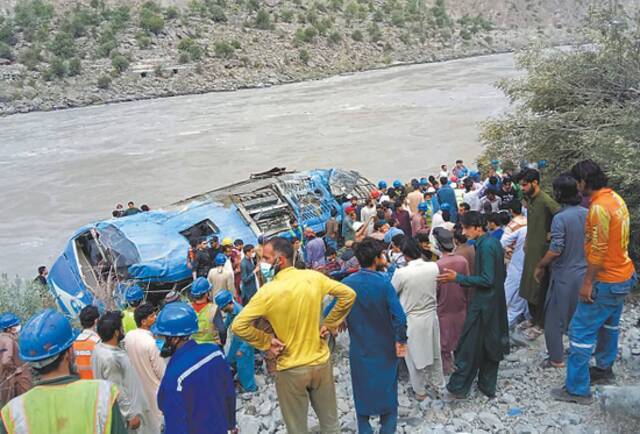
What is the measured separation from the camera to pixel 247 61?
55312 mm

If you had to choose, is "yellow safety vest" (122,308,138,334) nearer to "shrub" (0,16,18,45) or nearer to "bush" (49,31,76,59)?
"bush" (49,31,76,59)

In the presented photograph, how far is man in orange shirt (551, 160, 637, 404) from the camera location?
4125 mm

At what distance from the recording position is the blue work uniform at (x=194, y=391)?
10.3 feet

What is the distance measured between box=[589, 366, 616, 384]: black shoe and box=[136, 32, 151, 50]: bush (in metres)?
56.4

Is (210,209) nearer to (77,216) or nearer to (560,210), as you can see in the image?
(560,210)

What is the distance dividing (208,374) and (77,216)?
666 inches

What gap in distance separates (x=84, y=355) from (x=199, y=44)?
56948 millimetres

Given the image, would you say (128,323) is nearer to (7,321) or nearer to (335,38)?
(7,321)

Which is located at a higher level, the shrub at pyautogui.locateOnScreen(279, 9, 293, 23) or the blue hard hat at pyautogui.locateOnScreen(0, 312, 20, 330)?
the shrub at pyautogui.locateOnScreen(279, 9, 293, 23)

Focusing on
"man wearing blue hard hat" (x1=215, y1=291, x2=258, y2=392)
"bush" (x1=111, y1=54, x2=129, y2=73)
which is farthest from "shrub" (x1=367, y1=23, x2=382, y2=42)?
"man wearing blue hard hat" (x1=215, y1=291, x2=258, y2=392)

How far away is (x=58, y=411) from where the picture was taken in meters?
2.47

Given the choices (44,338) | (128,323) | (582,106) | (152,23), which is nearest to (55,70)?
(152,23)

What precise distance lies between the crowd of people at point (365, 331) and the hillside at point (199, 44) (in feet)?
139

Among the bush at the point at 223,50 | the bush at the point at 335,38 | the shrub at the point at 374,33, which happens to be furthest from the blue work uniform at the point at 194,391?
the shrub at the point at 374,33
